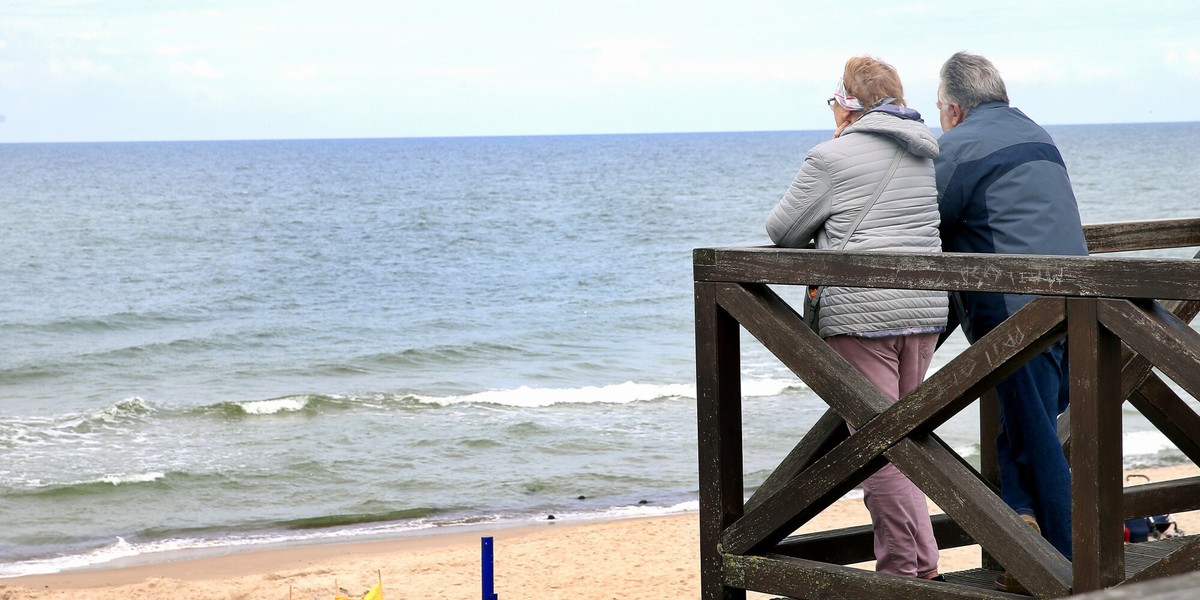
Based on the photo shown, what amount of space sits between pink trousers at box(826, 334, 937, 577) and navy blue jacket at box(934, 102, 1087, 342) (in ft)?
0.68

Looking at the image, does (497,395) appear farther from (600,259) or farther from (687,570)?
(600,259)

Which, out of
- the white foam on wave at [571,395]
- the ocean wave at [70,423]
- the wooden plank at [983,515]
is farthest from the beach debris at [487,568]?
the white foam on wave at [571,395]

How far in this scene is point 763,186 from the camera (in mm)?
68562

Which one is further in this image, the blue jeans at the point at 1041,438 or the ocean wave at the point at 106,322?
the ocean wave at the point at 106,322

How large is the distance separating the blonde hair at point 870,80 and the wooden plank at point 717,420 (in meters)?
0.74

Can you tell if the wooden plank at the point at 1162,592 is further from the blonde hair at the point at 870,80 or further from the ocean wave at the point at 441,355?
the ocean wave at the point at 441,355

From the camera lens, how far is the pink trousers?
142 inches

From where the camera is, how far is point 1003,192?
343cm

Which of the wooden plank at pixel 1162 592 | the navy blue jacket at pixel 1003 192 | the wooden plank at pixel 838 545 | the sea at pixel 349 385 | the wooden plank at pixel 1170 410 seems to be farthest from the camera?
the sea at pixel 349 385

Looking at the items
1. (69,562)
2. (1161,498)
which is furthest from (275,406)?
(1161,498)

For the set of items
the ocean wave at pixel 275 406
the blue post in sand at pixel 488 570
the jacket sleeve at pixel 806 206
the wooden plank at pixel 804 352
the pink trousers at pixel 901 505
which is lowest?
the ocean wave at pixel 275 406

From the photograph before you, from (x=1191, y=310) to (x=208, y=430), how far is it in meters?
12.1

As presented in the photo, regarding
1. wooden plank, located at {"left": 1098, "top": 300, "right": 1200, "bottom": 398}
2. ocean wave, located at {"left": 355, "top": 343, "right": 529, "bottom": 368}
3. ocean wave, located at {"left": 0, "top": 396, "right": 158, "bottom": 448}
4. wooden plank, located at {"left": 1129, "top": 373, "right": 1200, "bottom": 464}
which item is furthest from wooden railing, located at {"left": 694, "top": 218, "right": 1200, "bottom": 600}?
ocean wave, located at {"left": 355, "top": 343, "right": 529, "bottom": 368}

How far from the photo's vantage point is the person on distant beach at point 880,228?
3.47m
